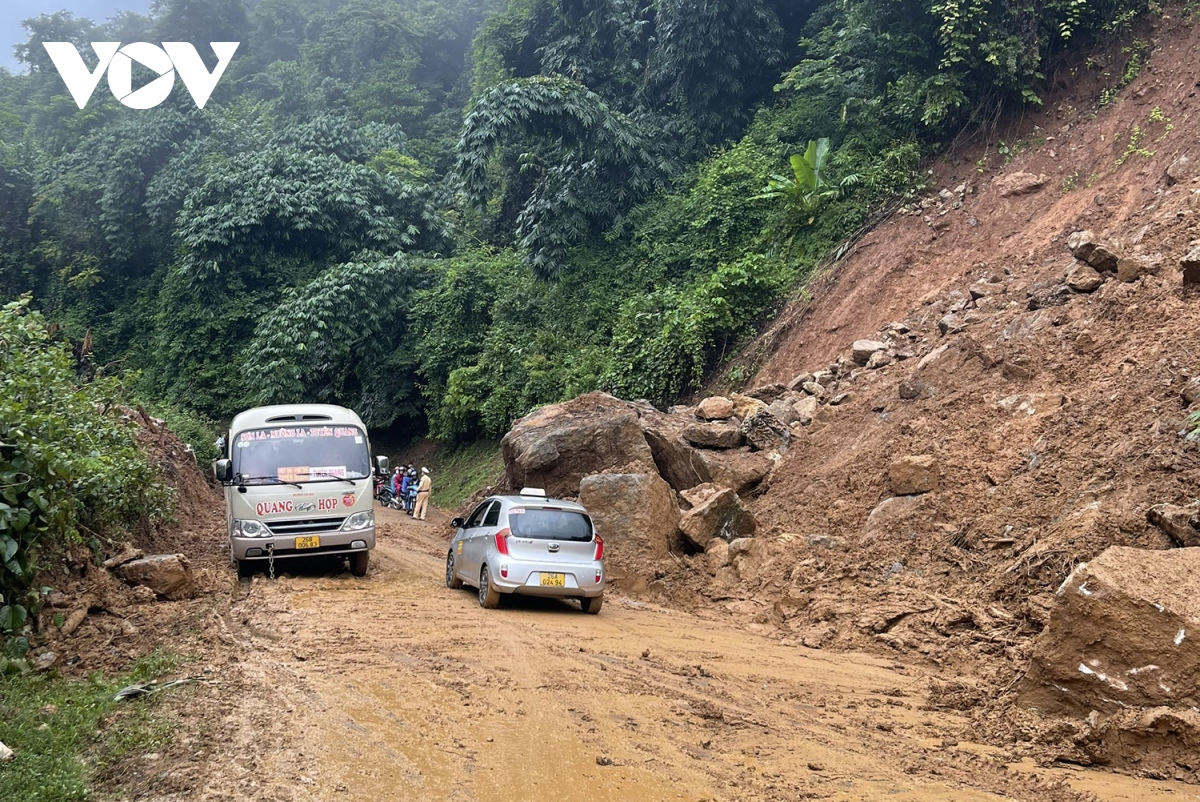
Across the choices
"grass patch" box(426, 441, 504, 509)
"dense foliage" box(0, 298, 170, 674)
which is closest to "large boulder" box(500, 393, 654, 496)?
"dense foliage" box(0, 298, 170, 674)

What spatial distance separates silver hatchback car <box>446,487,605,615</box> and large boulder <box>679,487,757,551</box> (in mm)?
2417

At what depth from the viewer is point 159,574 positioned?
11.0 metres

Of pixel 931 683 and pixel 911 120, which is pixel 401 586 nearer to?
pixel 931 683

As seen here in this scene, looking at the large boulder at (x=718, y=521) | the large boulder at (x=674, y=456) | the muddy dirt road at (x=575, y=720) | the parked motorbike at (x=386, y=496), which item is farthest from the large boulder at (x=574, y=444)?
the parked motorbike at (x=386, y=496)

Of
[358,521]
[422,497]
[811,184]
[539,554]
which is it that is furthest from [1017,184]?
[422,497]

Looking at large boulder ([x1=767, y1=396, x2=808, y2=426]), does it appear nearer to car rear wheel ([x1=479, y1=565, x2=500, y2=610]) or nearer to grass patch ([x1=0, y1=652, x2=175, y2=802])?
car rear wheel ([x1=479, y1=565, x2=500, y2=610])

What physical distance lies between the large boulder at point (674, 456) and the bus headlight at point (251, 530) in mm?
6712

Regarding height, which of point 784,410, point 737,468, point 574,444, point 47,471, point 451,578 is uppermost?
point 47,471

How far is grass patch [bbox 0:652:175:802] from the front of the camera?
5.27 metres

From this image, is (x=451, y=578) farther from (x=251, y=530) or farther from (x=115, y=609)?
(x=115, y=609)

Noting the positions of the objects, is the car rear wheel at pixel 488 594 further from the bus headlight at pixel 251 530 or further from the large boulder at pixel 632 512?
the bus headlight at pixel 251 530

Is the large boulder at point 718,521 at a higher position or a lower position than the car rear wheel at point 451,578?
higher

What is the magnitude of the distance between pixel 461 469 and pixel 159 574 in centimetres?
1860

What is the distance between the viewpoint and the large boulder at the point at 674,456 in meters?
16.3
